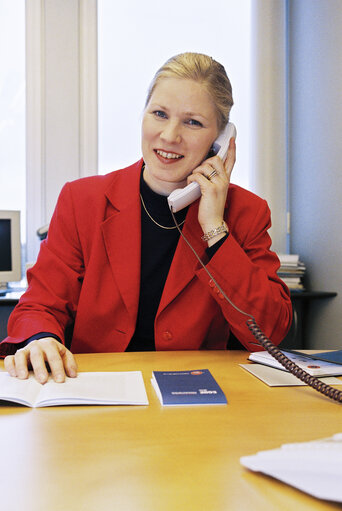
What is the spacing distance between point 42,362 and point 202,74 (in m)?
0.91

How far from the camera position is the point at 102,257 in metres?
1.41

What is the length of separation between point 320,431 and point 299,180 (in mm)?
2154

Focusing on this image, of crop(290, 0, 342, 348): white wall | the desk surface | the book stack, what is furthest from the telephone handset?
the book stack

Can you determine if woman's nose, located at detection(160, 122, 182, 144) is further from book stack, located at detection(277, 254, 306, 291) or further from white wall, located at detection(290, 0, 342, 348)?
book stack, located at detection(277, 254, 306, 291)

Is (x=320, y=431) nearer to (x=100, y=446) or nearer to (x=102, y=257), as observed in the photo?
(x=100, y=446)

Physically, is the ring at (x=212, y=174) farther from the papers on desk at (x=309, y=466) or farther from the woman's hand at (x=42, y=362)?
the papers on desk at (x=309, y=466)

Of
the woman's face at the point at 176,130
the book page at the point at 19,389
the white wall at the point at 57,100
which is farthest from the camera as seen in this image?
the white wall at the point at 57,100

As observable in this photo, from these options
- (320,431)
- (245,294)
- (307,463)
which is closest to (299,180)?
(245,294)

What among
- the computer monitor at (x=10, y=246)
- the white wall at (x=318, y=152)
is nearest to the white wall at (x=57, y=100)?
the computer monitor at (x=10, y=246)

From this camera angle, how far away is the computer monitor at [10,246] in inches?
93.4

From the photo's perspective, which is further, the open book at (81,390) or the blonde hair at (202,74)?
the blonde hair at (202,74)

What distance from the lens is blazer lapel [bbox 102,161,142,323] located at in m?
1.38

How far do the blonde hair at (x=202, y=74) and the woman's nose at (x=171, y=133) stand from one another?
14 cm

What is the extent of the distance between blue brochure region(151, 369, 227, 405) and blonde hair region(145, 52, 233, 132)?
817mm
